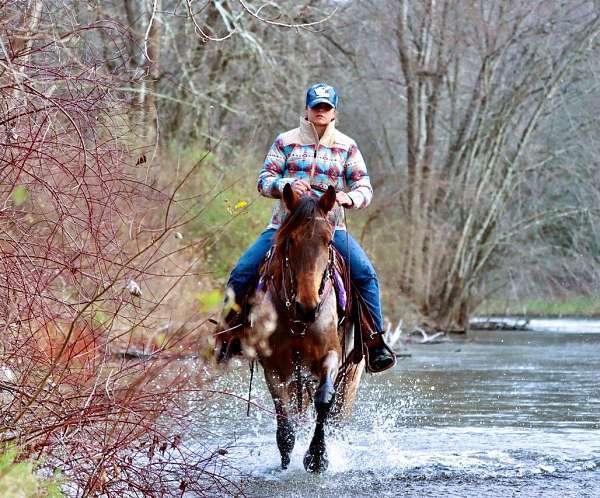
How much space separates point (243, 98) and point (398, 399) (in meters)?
16.3

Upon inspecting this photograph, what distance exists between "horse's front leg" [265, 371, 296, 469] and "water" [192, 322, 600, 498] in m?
0.14

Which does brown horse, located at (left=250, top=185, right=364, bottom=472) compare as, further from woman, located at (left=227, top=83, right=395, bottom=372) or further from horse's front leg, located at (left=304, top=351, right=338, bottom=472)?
woman, located at (left=227, top=83, right=395, bottom=372)

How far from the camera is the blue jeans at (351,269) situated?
912 cm

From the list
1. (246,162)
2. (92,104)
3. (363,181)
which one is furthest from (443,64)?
(92,104)

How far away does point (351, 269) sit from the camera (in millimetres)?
9234

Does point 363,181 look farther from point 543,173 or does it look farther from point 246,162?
point 543,173

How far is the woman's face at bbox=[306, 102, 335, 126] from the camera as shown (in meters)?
8.97

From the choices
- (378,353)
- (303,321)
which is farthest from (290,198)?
(378,353)

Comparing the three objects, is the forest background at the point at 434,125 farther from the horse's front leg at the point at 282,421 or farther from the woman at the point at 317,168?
the horse's front leg at the point at 282,421

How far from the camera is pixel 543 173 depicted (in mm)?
33844

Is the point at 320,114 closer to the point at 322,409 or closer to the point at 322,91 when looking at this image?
the point at 322,91

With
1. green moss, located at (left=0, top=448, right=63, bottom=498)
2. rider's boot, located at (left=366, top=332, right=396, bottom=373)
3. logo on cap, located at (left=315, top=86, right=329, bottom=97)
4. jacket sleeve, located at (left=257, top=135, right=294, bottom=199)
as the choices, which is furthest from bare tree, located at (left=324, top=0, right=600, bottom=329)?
green moss, located at (left=0, top=448, right=63, bottom=498)

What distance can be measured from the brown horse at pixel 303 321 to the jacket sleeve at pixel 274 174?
0.42 metres

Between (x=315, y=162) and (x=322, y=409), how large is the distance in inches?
74.3
